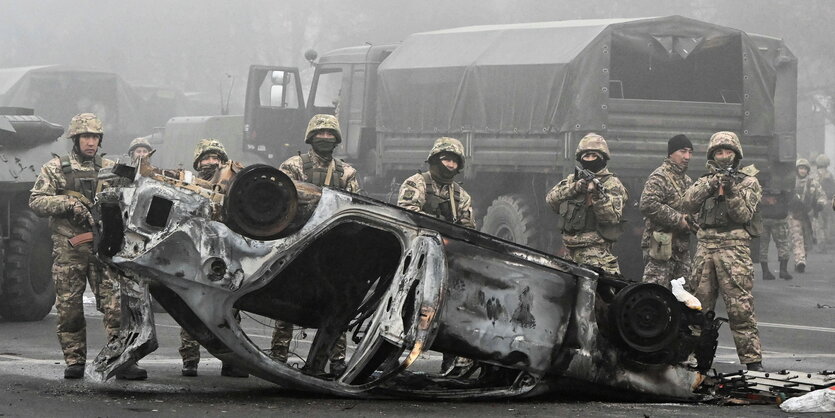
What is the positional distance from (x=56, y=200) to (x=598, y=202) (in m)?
4.02

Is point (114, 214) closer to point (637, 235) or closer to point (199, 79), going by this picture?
point (637, 235)

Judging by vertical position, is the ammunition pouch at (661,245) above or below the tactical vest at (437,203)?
below

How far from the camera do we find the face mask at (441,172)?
34.0 feet

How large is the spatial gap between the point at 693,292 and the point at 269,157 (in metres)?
13.1

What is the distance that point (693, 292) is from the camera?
1096 centimetres

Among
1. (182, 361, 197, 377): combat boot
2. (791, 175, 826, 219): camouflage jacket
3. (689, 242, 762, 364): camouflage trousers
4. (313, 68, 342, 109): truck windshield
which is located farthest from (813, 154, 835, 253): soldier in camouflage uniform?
(182, 361, 197, 377): combat boot

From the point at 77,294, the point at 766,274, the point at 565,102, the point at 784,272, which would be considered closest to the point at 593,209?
the point at 77,294

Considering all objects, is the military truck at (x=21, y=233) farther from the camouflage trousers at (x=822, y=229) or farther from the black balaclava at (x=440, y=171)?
the camouflage trousers at (x=822, y=229)

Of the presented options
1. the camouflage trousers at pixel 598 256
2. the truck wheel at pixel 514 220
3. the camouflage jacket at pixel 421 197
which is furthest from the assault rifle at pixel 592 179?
the truck wheel at pixel 514 220

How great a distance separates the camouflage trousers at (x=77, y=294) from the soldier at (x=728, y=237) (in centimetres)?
422

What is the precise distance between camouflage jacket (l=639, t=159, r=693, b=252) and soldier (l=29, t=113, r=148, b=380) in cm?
446

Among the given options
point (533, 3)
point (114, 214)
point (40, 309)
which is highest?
point (533, 3)

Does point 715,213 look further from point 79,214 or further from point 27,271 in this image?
point 27,271

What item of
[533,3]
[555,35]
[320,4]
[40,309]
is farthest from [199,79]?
[40,309]
